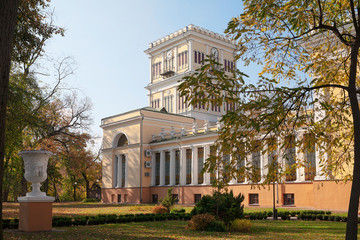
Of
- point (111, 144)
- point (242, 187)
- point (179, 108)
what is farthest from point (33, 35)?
point (179, 108)

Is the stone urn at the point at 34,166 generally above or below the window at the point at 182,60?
below

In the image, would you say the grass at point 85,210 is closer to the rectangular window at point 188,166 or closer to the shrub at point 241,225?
the rectangular window at point 188,166

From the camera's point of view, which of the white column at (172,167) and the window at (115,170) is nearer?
the white column at (172,167)

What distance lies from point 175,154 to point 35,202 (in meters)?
29.6

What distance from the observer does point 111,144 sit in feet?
166

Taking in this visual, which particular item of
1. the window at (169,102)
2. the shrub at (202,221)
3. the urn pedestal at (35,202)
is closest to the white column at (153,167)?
the window at (169,102)

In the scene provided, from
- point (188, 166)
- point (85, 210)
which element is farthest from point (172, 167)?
point (85, 210)

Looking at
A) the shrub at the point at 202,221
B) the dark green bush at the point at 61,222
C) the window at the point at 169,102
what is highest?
the window at the point at 169,102

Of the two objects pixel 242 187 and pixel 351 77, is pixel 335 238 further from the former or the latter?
pixel 242 187

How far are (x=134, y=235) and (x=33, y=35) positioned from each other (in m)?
11.0

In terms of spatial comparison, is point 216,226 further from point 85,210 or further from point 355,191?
point 85,210

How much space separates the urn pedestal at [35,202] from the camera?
14.4m

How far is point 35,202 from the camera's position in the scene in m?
14.5

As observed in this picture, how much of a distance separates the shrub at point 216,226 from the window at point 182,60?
43785 millimetres
